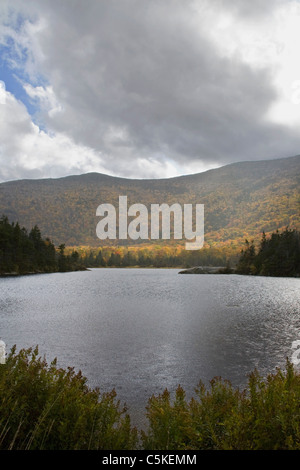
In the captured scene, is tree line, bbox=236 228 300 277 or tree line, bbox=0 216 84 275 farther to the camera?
tree line, bbox=236 228 300 277

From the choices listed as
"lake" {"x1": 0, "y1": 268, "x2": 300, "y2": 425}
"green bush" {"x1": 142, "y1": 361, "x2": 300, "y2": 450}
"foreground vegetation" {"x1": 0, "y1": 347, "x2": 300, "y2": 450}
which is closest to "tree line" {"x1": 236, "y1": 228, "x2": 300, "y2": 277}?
"lake" {"x1": 0, "y1": 268, "x2": 300, "y2": 425}

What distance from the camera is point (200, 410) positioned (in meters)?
6.18

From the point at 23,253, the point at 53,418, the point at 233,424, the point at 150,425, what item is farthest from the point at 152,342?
the point at 23,253

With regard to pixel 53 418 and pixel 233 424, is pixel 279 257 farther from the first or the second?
pixel 53 418

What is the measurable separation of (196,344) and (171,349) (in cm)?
177

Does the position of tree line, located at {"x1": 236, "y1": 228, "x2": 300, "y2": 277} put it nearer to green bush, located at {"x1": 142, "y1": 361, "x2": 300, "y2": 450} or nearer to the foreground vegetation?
green bush, located at {"x1": 142, "y1": 361, "x2": 300, "y2": 450}

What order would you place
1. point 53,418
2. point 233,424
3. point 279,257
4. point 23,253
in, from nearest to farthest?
point 233,424 → point 53,418 → point 23,253 → point 279,257

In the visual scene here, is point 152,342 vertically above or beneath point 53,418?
beneath

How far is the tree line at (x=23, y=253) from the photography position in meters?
95.7

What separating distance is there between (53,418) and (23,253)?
107154 mm

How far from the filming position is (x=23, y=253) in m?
105

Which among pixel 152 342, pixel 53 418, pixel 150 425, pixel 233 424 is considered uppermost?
pixel 233 424

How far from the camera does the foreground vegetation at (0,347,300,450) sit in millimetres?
5043

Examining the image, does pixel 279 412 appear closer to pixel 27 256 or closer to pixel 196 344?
pixel 196 344
